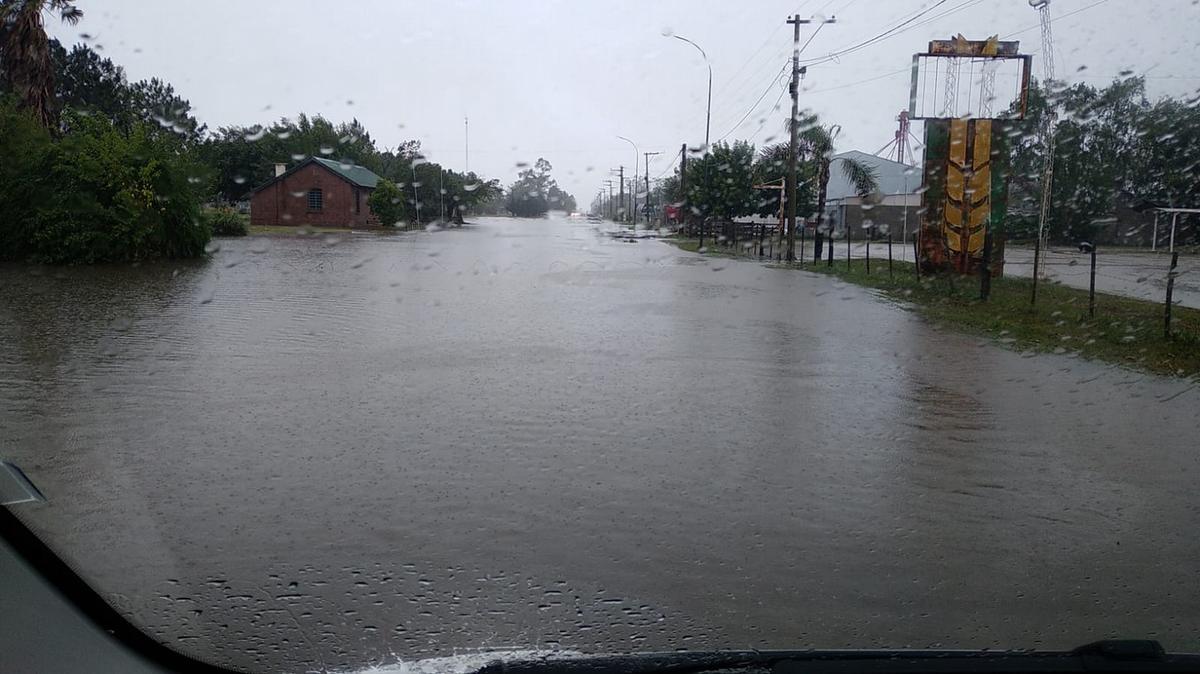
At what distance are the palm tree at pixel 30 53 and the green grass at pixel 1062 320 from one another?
24.0 metres

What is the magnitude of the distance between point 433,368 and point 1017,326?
861 cm

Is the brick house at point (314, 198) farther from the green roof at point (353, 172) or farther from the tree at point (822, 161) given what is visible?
the tree at point (822, 161)

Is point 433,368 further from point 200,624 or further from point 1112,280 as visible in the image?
point 1112,280

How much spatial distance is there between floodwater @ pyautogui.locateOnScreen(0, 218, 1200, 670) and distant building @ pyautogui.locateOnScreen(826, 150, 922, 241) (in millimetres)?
42989

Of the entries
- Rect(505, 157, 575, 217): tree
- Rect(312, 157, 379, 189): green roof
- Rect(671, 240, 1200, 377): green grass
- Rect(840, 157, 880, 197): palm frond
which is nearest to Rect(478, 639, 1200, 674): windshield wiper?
Rect(671, 240, 1200, 377): green grass

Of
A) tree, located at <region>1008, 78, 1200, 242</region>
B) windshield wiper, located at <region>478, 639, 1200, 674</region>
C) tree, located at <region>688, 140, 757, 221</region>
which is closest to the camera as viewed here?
windshield wiper, located at <region>478, 639, 1200, 674</region>

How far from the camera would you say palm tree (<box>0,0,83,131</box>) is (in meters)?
27.1

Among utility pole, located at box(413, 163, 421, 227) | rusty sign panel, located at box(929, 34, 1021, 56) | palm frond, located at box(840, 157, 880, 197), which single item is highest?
rusty sign panel, located at box(929, 34, 1021, 56)

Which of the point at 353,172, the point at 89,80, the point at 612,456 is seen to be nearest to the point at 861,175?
the point at 353,172

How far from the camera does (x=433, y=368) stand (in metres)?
9.59

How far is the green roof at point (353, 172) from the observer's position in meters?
53.9

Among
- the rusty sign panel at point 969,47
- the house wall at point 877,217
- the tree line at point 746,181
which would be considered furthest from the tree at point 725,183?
the rusty sign panel at point 969,47

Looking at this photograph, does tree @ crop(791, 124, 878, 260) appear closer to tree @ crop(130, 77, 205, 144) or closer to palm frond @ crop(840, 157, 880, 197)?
palm frond @ crop(840, 157, 880, 197)

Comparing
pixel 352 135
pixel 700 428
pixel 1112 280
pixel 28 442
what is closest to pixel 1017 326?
pixel 700 428
